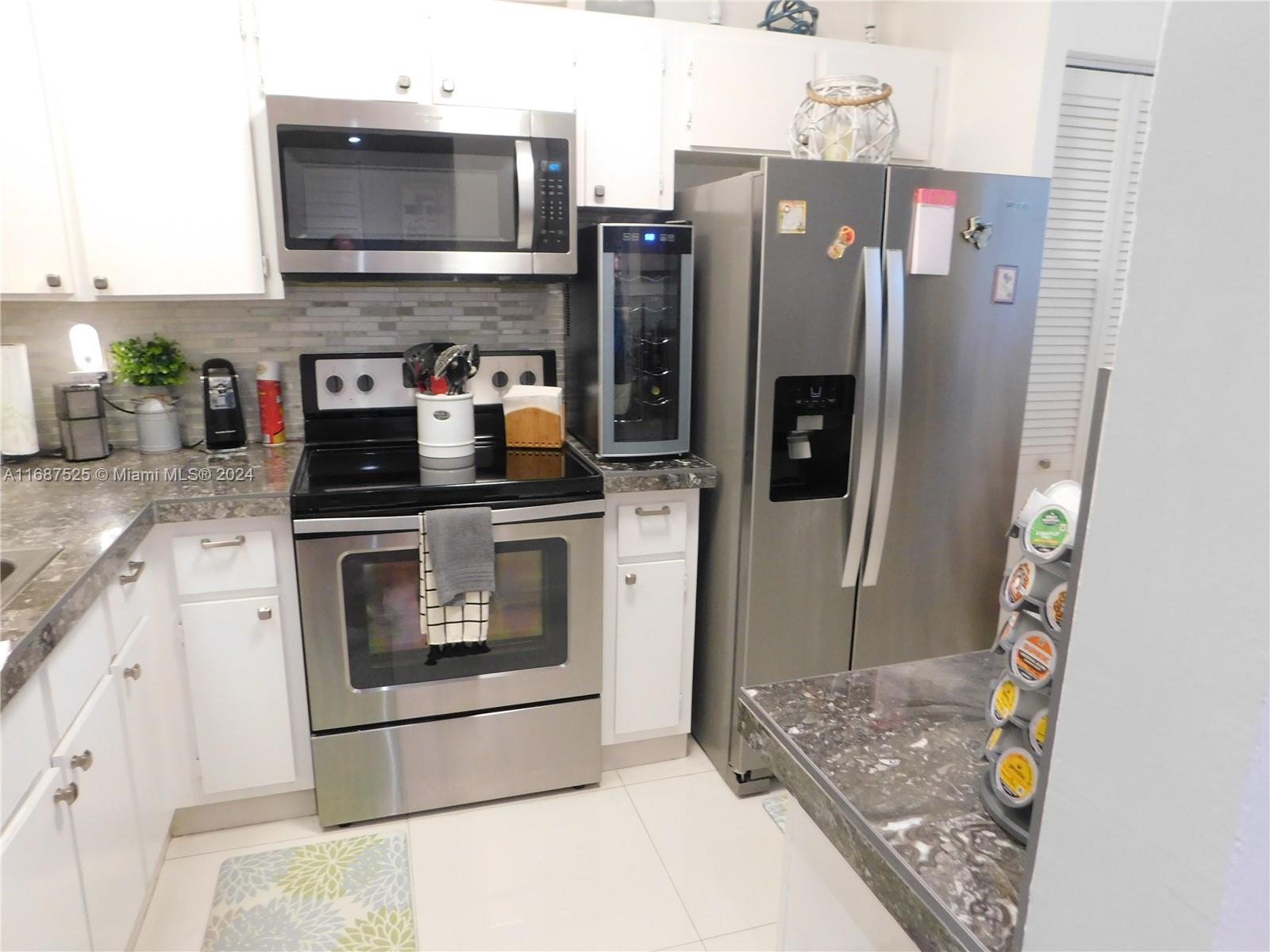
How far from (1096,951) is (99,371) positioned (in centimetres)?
262

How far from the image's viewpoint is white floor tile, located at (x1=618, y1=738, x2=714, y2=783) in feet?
7.86

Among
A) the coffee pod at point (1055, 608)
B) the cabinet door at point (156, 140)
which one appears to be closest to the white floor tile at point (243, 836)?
the cabinet door at point (156, 140)

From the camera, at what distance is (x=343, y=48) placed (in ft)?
6.75

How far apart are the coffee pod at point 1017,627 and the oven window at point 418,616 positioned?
4.72ft

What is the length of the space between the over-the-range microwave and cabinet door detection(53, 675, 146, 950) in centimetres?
114

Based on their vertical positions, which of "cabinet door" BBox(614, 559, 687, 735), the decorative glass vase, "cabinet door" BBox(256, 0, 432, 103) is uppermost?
"cabinet door" BBox(256, 0, 432, 103)

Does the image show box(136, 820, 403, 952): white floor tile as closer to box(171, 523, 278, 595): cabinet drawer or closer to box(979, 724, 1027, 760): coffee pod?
box(171, 523, 278, 595): cabinet drawer

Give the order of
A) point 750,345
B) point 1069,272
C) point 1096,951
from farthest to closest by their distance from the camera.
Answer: point 1069,272 < point 750,345 < point 1096,951

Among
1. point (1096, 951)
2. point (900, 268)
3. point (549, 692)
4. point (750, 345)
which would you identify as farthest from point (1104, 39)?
point (1096, 951)

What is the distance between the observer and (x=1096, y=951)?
46 centimetres

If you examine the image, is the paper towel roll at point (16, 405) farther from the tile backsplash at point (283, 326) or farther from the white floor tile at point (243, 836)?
the white floor tile at point (243, 836)

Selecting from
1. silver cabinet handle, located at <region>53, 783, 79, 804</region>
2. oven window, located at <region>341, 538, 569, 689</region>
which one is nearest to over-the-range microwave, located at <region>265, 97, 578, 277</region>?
oven window, located at <region>341, 538, 569, 689</region>

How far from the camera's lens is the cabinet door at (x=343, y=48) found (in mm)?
2016

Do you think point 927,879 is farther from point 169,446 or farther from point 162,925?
point 169,446
